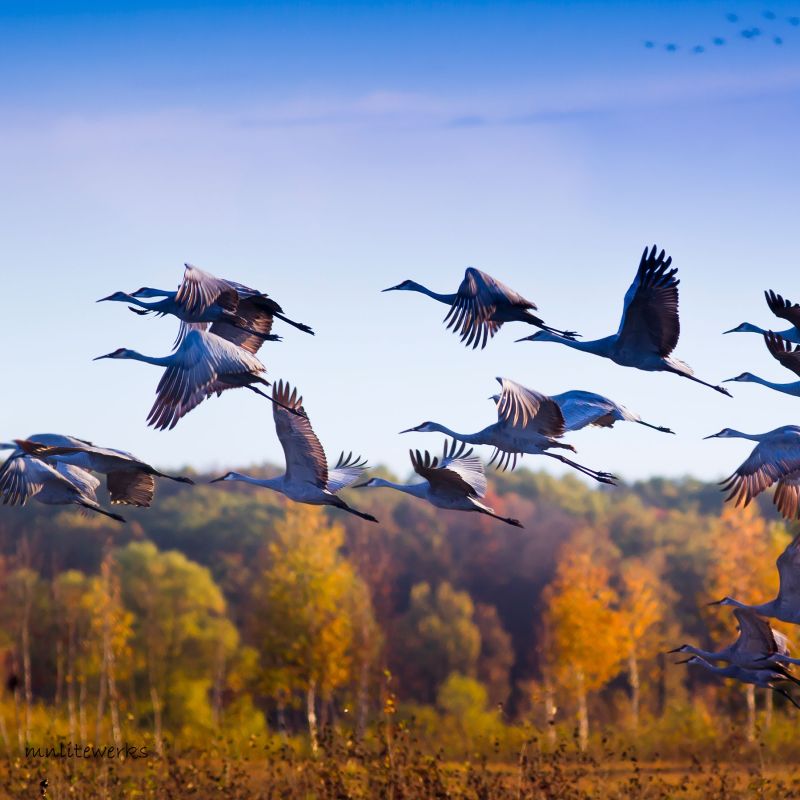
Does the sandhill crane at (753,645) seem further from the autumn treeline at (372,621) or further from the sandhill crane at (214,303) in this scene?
the sandhill crane at (214,303)

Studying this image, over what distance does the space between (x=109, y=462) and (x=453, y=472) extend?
2.67 meters

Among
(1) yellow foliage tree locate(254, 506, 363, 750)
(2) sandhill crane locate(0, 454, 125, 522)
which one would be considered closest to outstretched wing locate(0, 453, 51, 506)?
(2) sandhill crane locate(0, 454, 125, 522)

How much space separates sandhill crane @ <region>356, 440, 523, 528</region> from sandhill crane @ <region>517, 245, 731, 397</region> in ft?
4.42

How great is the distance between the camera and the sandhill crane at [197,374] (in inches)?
366

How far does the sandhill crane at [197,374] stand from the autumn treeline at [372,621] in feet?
13.8

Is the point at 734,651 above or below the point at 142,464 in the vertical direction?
below

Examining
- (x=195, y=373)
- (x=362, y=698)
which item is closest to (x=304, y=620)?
(x=362, y=698)

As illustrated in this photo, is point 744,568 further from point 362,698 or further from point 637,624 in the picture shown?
point 362,698

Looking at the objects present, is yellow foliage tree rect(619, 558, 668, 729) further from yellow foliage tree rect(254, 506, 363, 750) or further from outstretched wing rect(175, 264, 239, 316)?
outstretched wing rect(175, 264, 239, 316)

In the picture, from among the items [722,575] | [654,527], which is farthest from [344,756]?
[654,527]

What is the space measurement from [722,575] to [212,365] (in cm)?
2221

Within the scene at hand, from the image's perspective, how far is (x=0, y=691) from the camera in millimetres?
29812

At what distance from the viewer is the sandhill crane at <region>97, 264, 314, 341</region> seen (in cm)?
1012

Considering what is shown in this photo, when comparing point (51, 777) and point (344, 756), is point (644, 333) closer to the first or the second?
point (344, 756)
